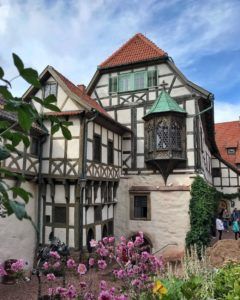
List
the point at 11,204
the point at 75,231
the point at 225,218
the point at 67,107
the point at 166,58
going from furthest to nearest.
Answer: the point at 225,218 < the point at 166,58 < the point at 67,107 < the point at 75,231 < the point at 11,204

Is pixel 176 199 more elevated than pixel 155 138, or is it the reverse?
pixel 155 138

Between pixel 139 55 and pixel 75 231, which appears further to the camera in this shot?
pixel 139 55

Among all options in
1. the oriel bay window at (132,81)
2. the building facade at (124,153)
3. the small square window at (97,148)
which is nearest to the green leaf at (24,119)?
the building facade at (124,153)

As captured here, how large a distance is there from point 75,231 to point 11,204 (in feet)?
37.7

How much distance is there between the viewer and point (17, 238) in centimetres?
1141

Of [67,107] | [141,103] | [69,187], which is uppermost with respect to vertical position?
[141,103]

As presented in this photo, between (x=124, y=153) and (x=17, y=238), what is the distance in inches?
287

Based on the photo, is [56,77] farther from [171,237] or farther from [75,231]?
[171,237]

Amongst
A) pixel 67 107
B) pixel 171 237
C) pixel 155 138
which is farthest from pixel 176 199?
pixel 67 107

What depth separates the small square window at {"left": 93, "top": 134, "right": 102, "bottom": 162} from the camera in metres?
13.5

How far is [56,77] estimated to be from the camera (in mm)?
13406

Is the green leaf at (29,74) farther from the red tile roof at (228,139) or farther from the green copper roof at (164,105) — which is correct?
the red tile roof at (228,139)

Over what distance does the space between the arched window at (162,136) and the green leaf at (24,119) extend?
13.8 metres

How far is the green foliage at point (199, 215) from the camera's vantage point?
14209 mm
